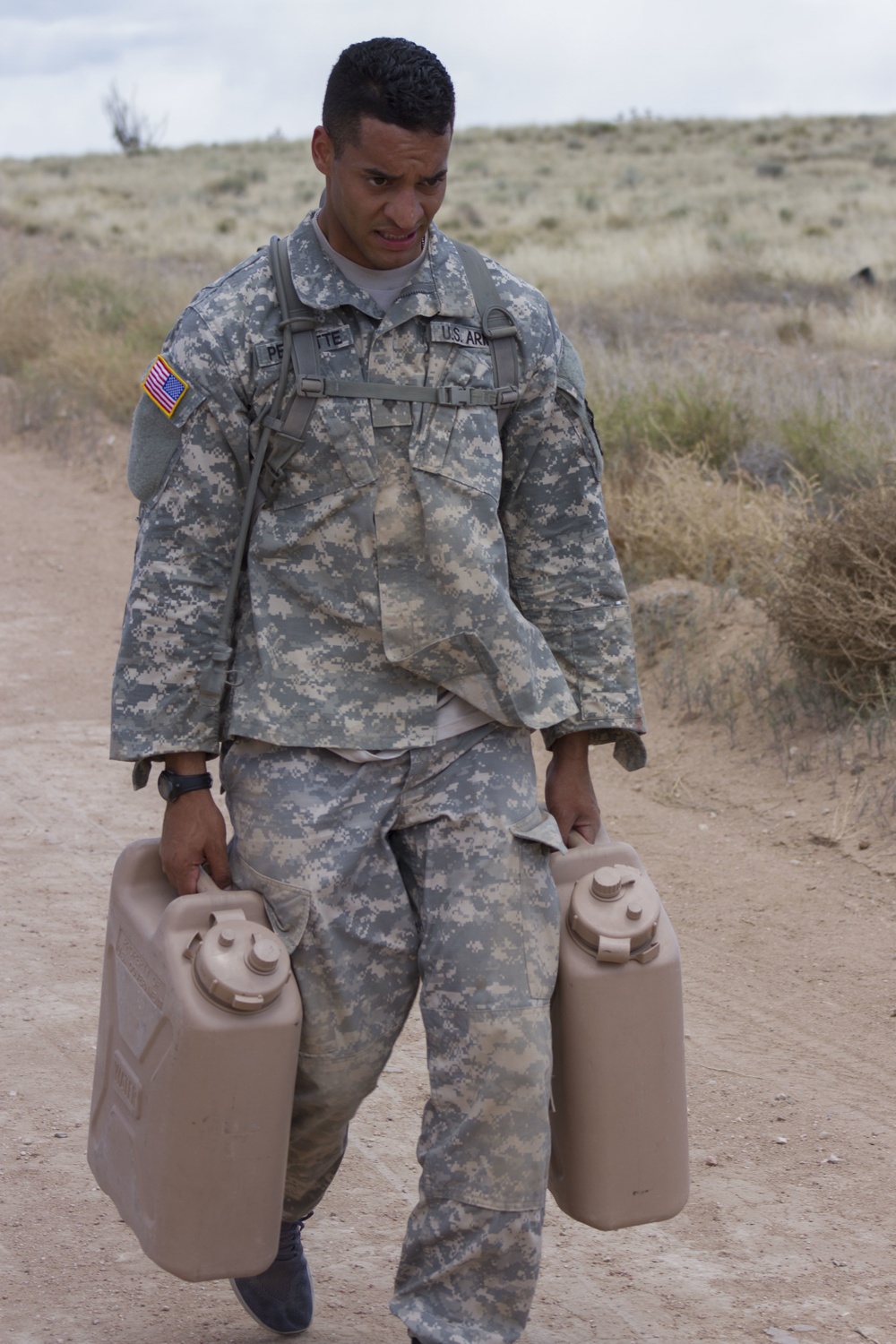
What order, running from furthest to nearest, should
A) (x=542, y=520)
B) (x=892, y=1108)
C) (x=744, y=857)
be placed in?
(x=744, y=857) < (x=892, y=1108) < (x=542, y=520)

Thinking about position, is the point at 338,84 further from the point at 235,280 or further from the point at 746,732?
the point at 746,732

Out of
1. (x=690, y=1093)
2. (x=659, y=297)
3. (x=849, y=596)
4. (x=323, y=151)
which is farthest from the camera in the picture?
(x=659, y=297)

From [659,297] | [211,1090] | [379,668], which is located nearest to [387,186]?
[379,668]

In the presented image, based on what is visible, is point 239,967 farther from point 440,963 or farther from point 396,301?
point 396,301

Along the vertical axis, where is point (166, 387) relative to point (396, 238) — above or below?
below

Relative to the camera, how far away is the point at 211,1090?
7.08 feet

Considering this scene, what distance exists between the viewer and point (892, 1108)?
366 cm

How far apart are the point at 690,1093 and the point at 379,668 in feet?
6.08

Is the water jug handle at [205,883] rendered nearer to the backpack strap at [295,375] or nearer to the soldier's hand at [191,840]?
the soldier's hand at [191,840]

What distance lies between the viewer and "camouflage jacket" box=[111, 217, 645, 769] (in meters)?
2.31

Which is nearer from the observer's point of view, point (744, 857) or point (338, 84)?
point (338, 84)

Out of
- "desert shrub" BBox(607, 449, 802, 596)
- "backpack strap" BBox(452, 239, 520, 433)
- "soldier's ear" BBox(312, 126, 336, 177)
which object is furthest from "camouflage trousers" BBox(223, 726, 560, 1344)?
"desert shrub" BBox(607, 449, 802, 596)

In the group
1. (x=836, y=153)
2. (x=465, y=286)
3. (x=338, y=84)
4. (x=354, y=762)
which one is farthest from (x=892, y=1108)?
(x=836, y=153)

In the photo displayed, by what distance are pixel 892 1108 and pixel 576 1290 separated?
3.70 ft
